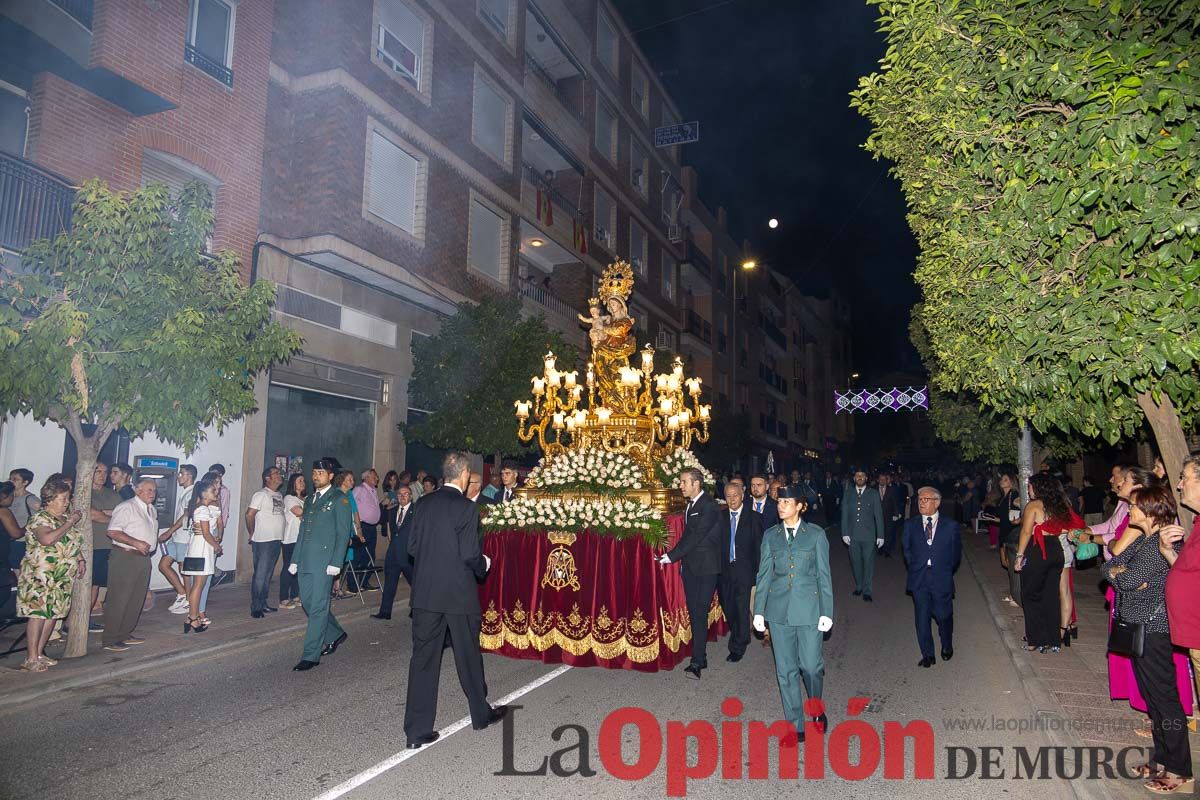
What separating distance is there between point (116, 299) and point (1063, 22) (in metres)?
9.02

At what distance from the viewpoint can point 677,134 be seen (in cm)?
3262

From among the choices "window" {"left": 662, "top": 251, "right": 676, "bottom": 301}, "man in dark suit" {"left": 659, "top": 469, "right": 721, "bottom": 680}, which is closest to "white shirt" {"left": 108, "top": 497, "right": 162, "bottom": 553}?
"man in dark suit" {"left": 659, "top": 469, "right": 721, "bottom": 680}

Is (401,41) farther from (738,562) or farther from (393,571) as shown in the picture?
(738,562)

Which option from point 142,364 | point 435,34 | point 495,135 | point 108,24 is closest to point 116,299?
point 142,364

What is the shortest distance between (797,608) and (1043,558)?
173 inches

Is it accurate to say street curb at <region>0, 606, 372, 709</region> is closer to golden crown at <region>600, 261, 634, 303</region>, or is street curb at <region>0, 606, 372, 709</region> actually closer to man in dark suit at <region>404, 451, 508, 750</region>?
man in dark suit at <region>404, 451, 508, 750</region>

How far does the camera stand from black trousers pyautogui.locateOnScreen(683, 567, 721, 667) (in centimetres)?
755

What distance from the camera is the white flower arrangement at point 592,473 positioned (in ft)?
30.0

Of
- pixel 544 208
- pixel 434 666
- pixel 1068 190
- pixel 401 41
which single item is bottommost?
pixel 434 666

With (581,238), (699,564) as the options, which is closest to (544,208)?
(581,238)

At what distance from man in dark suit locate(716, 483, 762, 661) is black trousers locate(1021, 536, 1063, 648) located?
10.1ft

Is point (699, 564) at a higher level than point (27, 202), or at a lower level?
lower

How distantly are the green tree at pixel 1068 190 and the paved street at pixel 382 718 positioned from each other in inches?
112

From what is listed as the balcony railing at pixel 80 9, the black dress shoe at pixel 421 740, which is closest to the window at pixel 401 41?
the balcony railing at pixel 80 9
